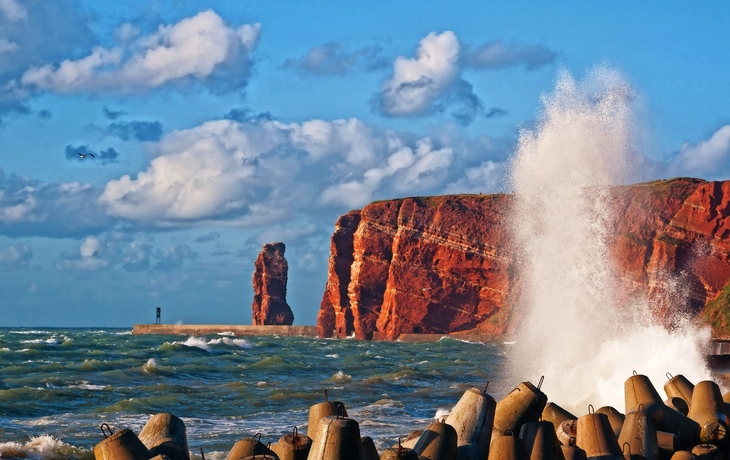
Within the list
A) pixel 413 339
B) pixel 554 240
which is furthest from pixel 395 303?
pixel 554 240

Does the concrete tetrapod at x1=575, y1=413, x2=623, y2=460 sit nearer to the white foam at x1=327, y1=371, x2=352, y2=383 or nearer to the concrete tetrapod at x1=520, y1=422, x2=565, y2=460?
the concrete tetrapod at x1=520, y1=422, x2=565, y2=460

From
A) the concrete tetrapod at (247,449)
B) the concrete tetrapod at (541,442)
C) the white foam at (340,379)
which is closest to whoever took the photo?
the concrete tetrapod at (541,442)

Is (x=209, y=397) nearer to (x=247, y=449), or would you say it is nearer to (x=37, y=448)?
(x=37, y=448)

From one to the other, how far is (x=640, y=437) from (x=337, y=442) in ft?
11.1

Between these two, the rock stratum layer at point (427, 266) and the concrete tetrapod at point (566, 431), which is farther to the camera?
the rock stratum layer at point (427, 266)

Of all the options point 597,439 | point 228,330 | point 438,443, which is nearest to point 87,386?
point 438,443

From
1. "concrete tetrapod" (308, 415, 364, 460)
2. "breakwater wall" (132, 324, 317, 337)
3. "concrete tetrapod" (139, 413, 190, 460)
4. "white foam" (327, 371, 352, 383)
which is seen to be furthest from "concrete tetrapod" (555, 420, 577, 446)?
"breakwater wall" (132, 324, 317, 337)

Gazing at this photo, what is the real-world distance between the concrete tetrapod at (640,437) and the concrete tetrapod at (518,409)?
0.87 meters

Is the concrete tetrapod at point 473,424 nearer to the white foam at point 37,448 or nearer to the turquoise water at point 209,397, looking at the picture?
the turquoise water at point 209,397

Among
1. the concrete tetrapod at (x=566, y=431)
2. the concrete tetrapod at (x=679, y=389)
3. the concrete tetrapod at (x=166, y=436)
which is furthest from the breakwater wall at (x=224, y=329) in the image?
the concrete tetrapod at (x=166, y=436)

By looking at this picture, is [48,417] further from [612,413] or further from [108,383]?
[612,413]

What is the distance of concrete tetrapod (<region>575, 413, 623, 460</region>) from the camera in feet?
27.5

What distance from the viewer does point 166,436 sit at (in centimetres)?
887

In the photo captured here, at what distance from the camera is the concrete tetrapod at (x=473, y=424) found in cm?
841
